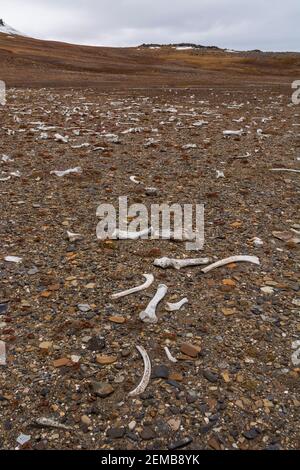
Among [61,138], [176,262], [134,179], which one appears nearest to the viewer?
[176,262]

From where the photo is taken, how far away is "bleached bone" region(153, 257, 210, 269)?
5.09m

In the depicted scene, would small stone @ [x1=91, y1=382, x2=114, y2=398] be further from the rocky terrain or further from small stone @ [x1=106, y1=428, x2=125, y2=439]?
small stone @ [x1=106, y1=428, x2=125, y2=439]

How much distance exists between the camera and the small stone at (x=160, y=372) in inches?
139

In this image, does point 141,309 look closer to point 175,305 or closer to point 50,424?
point 175,305

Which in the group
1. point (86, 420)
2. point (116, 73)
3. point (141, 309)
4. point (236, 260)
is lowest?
point (86, 420)

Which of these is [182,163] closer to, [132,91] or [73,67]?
[132,91]

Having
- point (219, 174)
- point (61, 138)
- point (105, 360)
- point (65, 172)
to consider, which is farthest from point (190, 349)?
point (61, 138)

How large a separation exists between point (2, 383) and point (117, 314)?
1241mm

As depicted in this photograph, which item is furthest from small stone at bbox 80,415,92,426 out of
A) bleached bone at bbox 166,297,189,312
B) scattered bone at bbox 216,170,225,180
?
scattered bone at bbox 216,170,225,180

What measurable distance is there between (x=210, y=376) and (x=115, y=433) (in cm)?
92

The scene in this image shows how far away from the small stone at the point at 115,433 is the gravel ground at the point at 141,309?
0.5 inches

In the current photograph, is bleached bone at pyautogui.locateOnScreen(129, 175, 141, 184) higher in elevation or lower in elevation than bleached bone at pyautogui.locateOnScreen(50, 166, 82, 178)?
lower

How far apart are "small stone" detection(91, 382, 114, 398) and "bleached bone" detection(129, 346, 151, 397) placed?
0.17m

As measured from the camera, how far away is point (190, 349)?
3.82 metres
